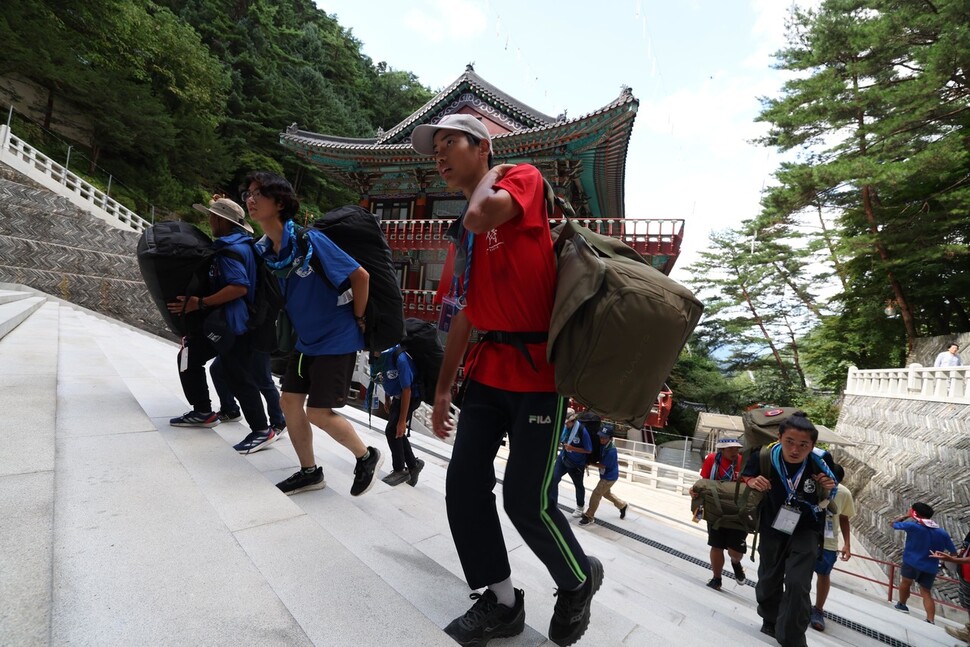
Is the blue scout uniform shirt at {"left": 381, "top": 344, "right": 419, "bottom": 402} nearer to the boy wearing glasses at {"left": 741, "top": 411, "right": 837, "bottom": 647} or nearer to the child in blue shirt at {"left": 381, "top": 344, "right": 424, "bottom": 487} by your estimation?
the child in blue shirt at {"left": 381, "top": 344, "right": 424, "bottom": 487}

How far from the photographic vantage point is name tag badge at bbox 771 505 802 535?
288 centimetres

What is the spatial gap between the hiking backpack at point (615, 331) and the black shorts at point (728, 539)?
3.39 m

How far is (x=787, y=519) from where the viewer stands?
2.90 meters

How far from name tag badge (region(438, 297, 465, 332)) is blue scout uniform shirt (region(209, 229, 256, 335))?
1700 millimetres

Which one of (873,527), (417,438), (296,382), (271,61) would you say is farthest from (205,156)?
(873,527)

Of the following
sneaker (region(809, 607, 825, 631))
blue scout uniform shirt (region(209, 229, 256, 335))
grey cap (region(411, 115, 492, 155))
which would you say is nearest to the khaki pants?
sneaker (region(809, 607, 825, 631))

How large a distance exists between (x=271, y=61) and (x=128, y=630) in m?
31.6

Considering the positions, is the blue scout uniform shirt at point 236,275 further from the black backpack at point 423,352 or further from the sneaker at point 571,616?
the sneaker at point 571,616

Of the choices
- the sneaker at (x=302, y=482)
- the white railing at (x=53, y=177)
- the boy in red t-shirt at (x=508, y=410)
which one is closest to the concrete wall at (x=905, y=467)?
the boy in red t-shirt at (x=508, y=410)

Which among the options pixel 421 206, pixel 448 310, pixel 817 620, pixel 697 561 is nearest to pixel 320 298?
pixel 448 310

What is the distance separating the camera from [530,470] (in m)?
1.49

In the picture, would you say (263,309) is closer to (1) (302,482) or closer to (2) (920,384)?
(1) (302,482)

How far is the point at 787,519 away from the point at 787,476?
271 millimetres

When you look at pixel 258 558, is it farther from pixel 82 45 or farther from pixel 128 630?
pixel 82 45
